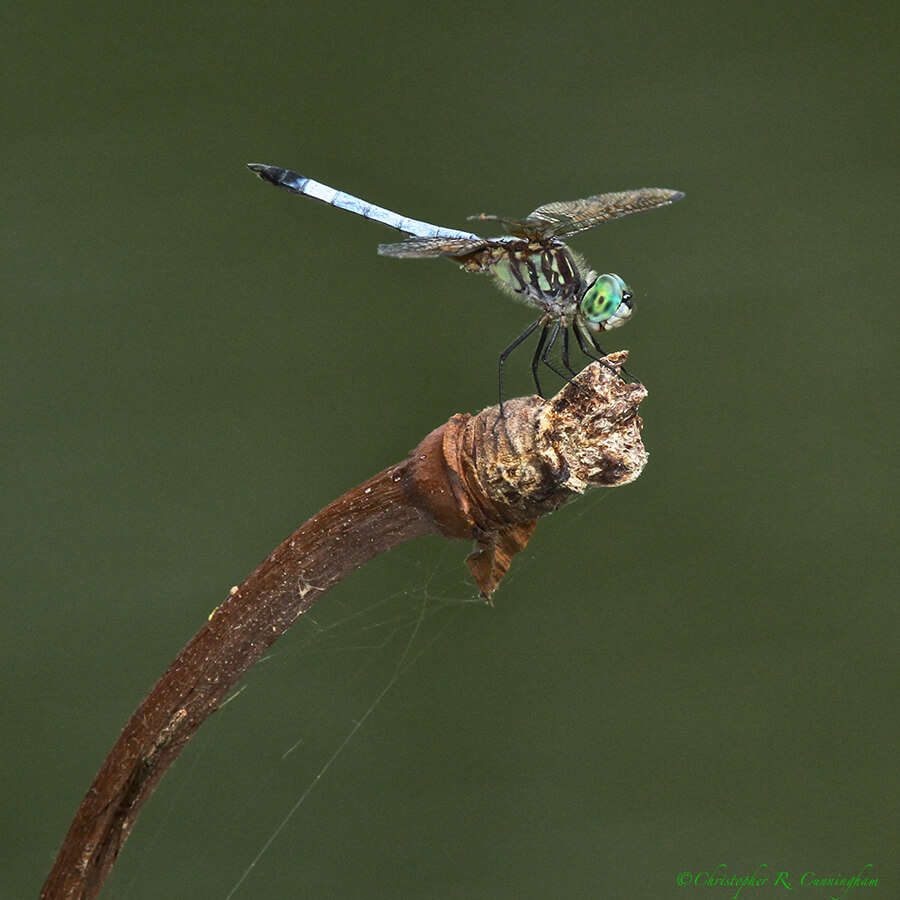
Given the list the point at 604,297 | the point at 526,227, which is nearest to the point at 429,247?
the point at 526,227

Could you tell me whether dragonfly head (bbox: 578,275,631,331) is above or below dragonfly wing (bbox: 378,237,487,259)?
below

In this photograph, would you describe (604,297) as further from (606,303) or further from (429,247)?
(429,247)

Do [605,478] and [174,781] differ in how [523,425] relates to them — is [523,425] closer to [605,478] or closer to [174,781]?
[605,478]

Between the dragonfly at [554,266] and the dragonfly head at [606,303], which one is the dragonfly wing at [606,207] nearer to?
the dragonfly at [554,266]

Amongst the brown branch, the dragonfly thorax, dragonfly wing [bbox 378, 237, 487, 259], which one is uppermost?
dragonfly wing [bbox 378, 237, 487, 259]

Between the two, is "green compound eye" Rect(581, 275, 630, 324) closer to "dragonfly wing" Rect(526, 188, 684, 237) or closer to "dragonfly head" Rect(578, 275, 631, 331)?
"dragonfly head" Rect(578, 275, 631, 331)

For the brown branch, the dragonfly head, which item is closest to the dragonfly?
the dragonfly head

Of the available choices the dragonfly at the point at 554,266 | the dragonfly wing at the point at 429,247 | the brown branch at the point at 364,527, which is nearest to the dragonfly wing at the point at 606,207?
the dragonfly at the point at 554,266
